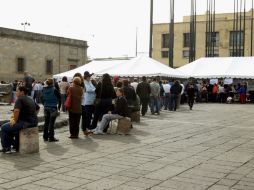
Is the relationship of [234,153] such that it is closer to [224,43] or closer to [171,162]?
[171,162]

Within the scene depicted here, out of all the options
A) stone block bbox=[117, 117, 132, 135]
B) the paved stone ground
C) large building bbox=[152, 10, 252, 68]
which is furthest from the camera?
large building bbox=[152, 10, 252, 68]

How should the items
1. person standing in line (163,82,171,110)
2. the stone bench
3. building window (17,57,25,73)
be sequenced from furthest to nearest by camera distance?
building window (17,57,25,73), person standing in line (163,82,171,110), the stone bench

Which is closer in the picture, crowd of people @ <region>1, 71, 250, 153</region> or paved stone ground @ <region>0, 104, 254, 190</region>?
paved stone ground @ <region>0, 104, 254, 190</region>

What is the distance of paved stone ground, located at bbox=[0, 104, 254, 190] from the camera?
568 cm

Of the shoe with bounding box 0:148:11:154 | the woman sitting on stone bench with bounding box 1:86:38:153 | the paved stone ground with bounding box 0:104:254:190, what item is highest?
the woman sitting on stone bench with bounding box 1:86:38:153

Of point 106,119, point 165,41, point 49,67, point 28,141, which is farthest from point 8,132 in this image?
point 165,41

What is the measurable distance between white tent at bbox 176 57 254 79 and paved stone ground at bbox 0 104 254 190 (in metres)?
14.8

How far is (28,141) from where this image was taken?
766cm

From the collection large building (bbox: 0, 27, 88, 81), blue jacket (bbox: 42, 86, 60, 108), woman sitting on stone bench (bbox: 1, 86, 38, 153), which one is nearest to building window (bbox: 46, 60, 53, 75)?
large building (bbox: 0, 27, 88, 81)

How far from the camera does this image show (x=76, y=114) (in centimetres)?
985

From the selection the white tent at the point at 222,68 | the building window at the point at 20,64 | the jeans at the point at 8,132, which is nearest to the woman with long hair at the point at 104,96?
the jeans at the point at 8,132

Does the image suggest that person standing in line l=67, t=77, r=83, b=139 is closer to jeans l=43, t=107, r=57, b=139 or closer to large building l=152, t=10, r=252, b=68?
jeans l=43, t=107, r=57, b=139

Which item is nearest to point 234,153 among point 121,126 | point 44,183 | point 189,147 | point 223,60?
point 189,147

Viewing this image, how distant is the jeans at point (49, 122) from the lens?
933 cm
